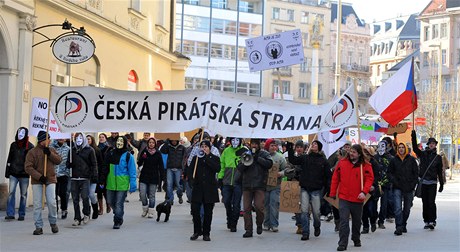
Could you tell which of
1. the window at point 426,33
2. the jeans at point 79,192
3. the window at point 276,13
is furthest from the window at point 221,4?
the jeans at point 79,192

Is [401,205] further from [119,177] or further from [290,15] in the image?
[290,15]

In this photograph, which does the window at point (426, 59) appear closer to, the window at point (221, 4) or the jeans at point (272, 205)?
the window at point (221, 4)

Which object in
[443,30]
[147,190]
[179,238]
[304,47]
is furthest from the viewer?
[304,47]

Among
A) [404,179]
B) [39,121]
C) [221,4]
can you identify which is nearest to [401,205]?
[404,179]

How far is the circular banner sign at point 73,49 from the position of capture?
18.4m

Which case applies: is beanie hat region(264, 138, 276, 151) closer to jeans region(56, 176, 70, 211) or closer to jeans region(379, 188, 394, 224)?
jeans region(379, 188, 394, 224)

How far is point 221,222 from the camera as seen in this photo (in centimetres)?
1925

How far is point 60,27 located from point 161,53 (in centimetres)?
1068

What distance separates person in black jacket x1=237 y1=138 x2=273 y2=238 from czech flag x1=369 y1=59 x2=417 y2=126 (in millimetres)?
2700

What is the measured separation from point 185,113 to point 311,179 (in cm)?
246

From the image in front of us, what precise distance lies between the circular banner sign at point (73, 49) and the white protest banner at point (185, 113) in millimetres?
2515

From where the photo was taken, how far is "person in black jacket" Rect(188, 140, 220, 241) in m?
15.6

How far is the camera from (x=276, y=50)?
2227 cm

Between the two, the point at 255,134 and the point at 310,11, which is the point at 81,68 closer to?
the point at 255,134
